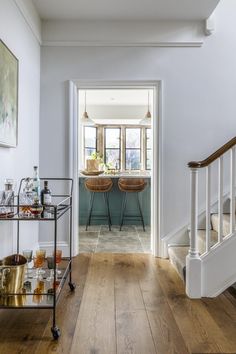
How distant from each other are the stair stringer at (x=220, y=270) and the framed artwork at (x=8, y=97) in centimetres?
185

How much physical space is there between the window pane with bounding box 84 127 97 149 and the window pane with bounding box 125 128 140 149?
846 millimetres

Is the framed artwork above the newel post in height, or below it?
above

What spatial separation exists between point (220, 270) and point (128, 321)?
2.89 feet

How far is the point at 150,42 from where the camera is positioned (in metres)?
3.40

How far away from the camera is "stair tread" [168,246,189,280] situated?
2735mm

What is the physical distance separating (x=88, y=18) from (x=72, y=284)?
2.81 metres

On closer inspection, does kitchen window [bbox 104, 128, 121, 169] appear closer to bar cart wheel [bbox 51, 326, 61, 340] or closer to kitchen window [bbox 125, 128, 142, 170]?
kitchen window [bbox 125, 128, 142, 170]

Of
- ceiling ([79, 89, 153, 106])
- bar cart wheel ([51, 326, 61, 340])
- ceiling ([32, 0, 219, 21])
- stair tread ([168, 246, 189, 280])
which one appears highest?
ceiling ([32, 0, 219, 21])

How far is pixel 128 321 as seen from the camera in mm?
1990

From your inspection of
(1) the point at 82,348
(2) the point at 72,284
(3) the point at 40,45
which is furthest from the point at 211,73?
(1) the point at 82,348

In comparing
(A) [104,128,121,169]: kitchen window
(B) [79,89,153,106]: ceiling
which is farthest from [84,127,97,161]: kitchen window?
(B) [79,89,153,106]: ceiling

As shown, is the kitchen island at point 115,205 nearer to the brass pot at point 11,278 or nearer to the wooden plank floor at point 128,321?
the wooden plank floor at point 128,321

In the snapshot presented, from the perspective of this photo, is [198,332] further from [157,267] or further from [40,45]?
[40,45]

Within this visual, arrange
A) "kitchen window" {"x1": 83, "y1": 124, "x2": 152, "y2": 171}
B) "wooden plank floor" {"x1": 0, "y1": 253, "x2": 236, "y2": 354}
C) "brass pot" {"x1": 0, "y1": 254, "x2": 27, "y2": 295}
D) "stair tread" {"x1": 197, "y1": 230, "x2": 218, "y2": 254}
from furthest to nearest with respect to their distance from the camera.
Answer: "kitchen window" {"x1": 83, "y1": 124, "x2": 152, "y2": 171}, "stair tread" {"x1": 197, "y1": 230, "x2": 218, "y2": 254}, "brass pot" {"x1": 0, "y1": 254, "x2": 27, "y2": 295}, "wooden plank floor" {"x1": 0, "y1": 253, "x2": 236, "y2": 354}
